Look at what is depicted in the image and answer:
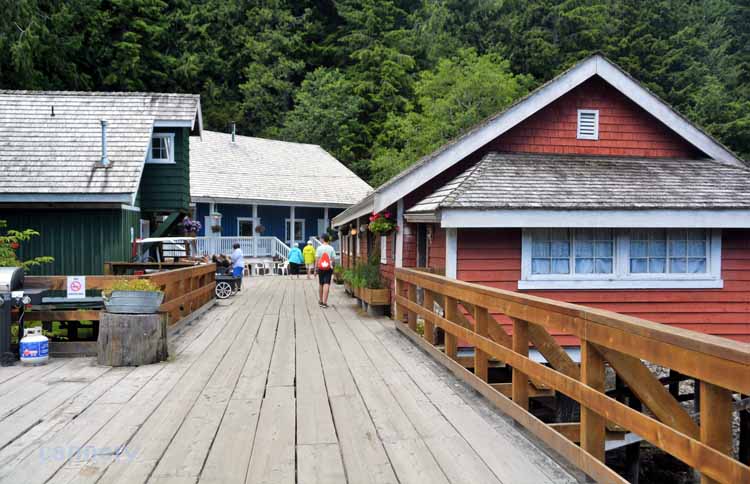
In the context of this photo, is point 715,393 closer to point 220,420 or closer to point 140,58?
point 220,420

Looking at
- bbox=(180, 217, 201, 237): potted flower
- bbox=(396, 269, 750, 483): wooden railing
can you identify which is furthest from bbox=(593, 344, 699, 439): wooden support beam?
bbox=(180, 217, 201, 237): potted flower

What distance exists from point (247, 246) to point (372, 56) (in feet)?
70.2

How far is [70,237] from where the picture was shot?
47.3ft

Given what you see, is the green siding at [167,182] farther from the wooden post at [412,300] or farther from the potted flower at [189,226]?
the wooden post at [412,300]

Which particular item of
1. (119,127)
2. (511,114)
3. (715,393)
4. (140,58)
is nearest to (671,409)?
(715,393)

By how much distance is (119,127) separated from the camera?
1606 centimetres

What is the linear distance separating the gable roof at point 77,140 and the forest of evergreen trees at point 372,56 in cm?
1431

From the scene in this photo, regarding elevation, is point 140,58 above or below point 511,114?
above

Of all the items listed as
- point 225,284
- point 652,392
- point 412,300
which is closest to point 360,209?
point 225,284

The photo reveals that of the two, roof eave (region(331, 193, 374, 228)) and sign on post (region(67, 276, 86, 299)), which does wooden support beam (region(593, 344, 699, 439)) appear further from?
roof eave (region(331, 193, 374, 228))

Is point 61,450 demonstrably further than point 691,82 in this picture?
No

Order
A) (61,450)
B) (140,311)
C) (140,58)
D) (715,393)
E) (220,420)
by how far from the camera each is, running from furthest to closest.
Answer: (140,58), (140,311), (220,420), (61,450), (715,393)

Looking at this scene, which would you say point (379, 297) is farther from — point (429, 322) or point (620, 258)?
point (429, 322)

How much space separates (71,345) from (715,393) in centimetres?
700
